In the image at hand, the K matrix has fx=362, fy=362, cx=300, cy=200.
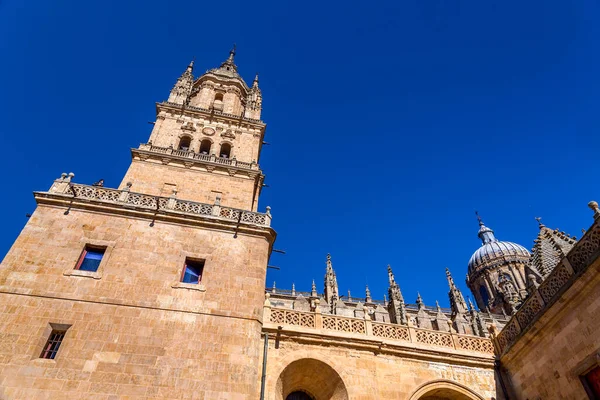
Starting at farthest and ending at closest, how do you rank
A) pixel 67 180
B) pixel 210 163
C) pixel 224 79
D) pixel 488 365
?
pixel 224 79
pixel 210 163
pixel 67 180
pixel 488 365

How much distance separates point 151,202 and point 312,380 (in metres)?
10.5

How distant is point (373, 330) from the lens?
15.4 metres

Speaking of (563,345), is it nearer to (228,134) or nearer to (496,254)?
(228,134)

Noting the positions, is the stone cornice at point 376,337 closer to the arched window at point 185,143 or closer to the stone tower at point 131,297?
the stone tower at point 131,297

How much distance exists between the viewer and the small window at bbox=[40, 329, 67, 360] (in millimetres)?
11602

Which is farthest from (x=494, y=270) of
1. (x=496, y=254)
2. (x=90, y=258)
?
(x=90, y=258)

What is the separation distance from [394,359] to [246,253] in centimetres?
757

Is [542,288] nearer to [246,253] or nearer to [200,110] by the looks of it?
[246,253]

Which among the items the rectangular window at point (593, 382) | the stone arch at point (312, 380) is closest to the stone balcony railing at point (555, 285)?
the rectangular window at point (593, 382)

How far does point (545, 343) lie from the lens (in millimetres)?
13234

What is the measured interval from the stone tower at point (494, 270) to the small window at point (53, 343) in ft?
143

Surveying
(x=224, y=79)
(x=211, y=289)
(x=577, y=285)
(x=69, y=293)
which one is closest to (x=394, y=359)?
(x=577, y=285)

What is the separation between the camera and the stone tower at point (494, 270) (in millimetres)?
44819

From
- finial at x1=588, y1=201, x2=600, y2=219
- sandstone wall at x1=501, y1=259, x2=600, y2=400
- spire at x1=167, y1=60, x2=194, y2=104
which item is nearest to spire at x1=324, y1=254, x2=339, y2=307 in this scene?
sandstone wall at x1=501, y1=259, x2=600, y2=400
